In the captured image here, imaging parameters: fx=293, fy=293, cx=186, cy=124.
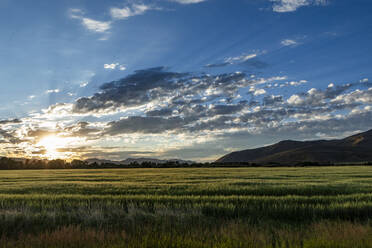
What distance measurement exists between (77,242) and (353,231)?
6.68m

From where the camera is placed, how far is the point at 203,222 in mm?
9016

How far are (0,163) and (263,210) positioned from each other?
146 metres

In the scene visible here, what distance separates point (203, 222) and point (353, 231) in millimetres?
4040

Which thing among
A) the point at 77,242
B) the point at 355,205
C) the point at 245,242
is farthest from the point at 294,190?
the point at 77,242

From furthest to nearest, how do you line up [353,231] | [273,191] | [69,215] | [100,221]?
[273,191]
[69,215]
[100,221]
[353,231]

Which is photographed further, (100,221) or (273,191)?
(273,191)

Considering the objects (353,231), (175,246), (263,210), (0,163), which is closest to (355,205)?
(263,210)

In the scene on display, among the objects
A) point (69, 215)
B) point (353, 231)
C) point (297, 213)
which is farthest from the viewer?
point (297, 213)

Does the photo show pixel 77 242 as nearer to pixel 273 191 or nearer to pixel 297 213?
pixel 297 213

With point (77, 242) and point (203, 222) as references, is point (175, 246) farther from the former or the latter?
point (203, 222)

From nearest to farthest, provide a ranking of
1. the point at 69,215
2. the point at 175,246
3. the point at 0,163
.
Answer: the point at 175,246 < the point at 69,215 < the point at 0,163

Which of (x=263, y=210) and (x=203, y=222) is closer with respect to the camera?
(x=203, y=222)

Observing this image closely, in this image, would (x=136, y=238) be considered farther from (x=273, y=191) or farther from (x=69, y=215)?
(x=273, y=191)

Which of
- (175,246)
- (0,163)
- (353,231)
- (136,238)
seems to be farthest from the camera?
(0,163)
